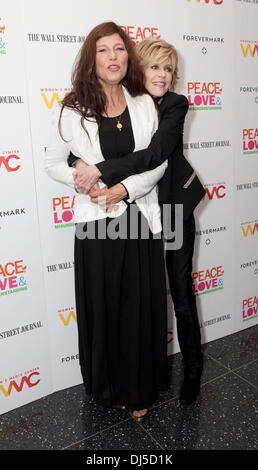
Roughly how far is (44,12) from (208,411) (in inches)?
80.4

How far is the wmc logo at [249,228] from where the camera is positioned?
2.66 m

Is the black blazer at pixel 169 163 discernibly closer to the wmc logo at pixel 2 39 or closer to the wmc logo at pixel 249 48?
the wmc logo at pixel 2 39

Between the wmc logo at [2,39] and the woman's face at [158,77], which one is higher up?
the wmc logo at [2,39]

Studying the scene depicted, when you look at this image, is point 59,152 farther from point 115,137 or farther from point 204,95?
point 204,95

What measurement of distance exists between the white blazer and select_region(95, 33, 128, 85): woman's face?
125 mm

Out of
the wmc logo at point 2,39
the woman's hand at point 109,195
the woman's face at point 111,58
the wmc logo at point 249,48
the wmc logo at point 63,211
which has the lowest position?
the wmc logo at point 63,211

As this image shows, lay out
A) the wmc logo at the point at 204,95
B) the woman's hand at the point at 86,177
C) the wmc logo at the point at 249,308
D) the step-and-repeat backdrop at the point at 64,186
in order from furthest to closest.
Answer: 1. the wmc logo at the point at 249,308
2. the wmc logo at the point at 204,95
3. the step-and-repeat backdrop at the point at 64,186
4. the woman's hand at the point at 86,177

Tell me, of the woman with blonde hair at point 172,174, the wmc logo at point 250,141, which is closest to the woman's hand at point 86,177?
the woman with blonde hair at point 172,174

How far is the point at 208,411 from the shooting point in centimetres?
196

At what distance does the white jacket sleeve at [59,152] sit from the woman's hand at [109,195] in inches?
4.9

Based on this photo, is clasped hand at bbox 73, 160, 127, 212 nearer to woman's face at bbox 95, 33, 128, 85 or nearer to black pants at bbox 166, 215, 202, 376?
woman's face at bbox 95, 33, 128, 85

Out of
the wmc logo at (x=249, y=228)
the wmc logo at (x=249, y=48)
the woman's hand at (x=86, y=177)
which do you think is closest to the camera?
the woman's hand at (x=86, y=177)

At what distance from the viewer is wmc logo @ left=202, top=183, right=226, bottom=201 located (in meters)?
2.43

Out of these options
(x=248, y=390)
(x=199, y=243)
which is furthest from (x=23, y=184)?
(x=248, y=390)
